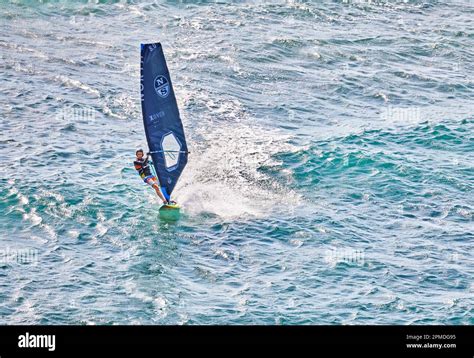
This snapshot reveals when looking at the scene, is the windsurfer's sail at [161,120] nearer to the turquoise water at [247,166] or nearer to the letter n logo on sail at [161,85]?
the letter n logo on sail at [161,85]

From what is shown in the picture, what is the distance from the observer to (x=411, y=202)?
4034 centimetres

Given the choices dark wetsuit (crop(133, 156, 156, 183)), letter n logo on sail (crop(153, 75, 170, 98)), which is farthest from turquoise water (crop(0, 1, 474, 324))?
letter n logo on sail (crop(153, 75, 170, 98))

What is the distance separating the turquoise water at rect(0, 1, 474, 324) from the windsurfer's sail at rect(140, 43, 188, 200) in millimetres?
1567

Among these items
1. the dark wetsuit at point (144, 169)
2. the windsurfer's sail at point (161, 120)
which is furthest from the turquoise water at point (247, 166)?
the windsurfer's sail at point (161, 120)

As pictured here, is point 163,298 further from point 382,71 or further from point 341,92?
point 382,71

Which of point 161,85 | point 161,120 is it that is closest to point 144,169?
point 161,120

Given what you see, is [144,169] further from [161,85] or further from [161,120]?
[161,85]

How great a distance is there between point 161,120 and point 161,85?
1.49 meters

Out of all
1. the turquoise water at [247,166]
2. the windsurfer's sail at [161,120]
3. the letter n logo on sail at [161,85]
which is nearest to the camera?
the turquoise water at [247,166]

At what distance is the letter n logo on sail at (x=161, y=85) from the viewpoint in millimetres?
37781

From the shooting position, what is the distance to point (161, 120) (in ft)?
125

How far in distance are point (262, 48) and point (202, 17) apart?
689 cm

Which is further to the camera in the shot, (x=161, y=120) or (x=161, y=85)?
(x=161, y=120)

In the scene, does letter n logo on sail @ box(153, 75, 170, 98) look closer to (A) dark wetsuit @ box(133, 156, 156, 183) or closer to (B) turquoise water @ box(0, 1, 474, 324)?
(A) dark wetsuit @ box(133, 156, 156, 183)
